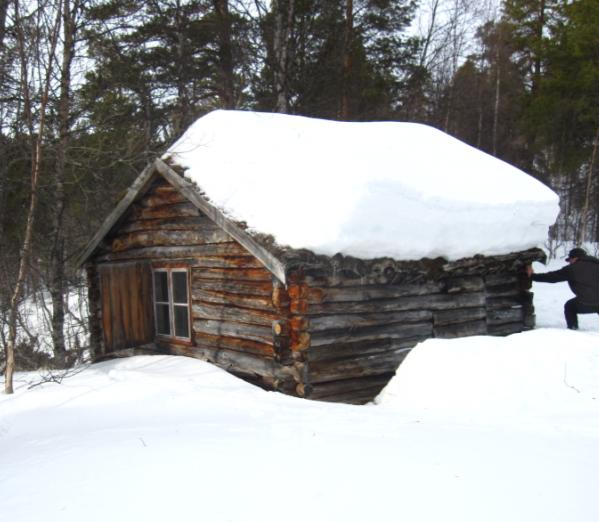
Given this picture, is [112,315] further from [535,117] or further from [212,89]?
[535,117]

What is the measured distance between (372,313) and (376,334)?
280mm

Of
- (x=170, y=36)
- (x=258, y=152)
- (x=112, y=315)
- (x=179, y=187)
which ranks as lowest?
(x=112, y=315)

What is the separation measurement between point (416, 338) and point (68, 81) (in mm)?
8012

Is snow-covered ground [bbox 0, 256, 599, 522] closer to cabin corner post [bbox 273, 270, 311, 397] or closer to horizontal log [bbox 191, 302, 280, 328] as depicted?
cabin corner post [bbox 273, 270, 311, 397]

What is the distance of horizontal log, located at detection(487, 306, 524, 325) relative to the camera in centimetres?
828

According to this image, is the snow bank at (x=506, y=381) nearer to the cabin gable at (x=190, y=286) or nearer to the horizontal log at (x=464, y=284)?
the horizontal log at (x=464, y=284)

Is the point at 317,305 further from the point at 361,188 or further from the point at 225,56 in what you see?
the point at 225,56

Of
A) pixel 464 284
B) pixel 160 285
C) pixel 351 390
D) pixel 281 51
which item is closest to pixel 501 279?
pixel 464 284

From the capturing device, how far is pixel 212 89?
1569cm

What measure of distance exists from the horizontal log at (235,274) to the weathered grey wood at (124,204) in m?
1.60

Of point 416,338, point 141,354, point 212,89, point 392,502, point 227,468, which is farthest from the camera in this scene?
point 212,89

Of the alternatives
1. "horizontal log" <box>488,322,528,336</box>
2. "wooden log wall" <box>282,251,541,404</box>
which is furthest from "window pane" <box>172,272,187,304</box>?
"horizontal log" <box>488,322,528,336</box>

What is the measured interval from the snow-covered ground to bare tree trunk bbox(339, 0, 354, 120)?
1171cm

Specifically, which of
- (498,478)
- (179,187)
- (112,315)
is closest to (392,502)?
(498,478)
